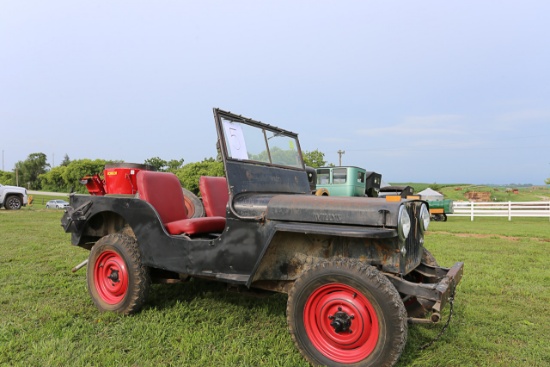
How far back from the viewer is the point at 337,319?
2.55 m

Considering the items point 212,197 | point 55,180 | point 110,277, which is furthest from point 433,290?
point 55,180

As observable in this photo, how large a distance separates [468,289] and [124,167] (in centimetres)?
459

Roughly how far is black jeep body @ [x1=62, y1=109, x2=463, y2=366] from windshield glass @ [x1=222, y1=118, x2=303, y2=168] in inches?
0.5

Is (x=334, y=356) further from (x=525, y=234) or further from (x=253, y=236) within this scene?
(x=525, y=234)

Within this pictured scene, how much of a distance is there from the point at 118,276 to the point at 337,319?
7.41 ft

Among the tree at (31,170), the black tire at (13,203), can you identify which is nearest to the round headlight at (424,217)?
the black tire at (13,203)

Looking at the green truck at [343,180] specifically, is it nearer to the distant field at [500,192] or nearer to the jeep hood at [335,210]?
the jeep hood at [335,210]

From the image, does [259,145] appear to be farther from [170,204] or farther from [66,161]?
[66,161]

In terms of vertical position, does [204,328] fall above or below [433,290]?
below

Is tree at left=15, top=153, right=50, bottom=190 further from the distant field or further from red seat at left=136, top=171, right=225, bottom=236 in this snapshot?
red seat at left=136, top=171, right=225, bottom=236

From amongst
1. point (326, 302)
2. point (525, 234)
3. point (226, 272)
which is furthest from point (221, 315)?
point (525, 234)

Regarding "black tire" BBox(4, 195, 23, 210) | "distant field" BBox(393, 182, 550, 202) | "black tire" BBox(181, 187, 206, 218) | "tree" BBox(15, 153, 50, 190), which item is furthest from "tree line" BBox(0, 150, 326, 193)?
"black tire" BBox(181, 187, 206, 218)

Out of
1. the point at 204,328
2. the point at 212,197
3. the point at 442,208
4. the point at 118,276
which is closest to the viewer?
the point at 204,328

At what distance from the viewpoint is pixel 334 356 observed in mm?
2594
